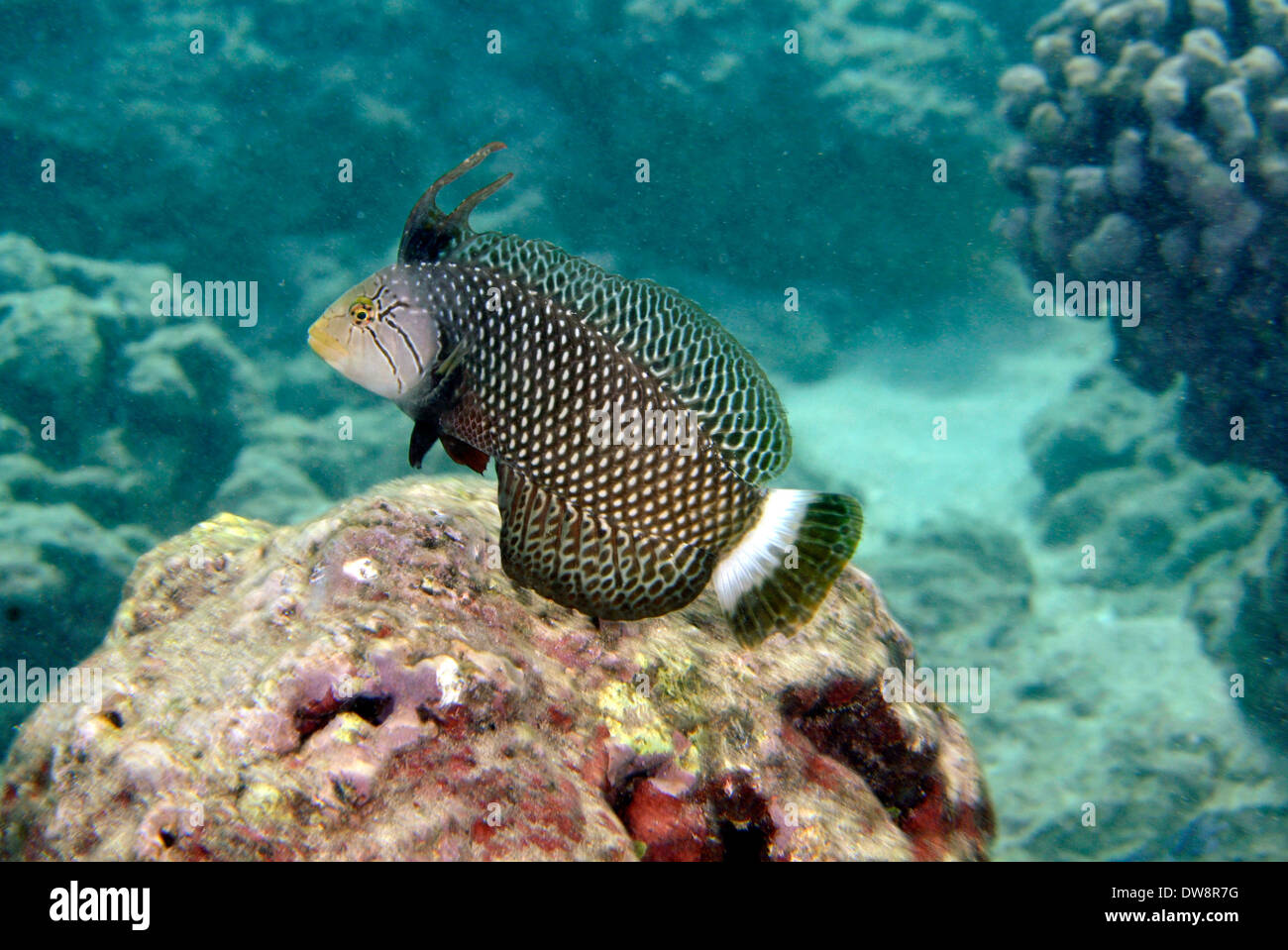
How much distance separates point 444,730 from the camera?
6.60ft

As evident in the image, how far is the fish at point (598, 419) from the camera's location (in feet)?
7.23

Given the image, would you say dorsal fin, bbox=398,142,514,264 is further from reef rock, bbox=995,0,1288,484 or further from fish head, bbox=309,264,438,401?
reef rock, bbox=995,0,1288,484

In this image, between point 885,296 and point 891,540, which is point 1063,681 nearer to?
point 891,540

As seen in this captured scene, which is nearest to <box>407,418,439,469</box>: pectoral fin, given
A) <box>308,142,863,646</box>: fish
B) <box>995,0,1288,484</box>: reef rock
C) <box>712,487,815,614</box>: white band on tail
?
<box>308,142,863,646</box>: fish

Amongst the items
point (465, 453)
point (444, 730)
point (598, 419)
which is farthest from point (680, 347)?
point (444, 730)

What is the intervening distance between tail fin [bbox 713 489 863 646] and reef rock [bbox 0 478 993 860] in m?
0.48

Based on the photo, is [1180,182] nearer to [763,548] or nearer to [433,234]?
[763,548]

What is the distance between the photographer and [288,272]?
10844mm

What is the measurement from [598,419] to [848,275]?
11807mm

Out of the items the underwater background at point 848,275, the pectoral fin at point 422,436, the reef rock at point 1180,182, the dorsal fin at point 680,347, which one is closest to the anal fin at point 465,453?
the pectoral fin at point 422,436

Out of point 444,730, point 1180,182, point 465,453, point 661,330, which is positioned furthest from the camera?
point 1180,182

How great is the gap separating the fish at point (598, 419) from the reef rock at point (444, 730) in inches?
14.3

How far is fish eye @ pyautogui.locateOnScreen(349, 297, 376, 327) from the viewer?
88.4 inches

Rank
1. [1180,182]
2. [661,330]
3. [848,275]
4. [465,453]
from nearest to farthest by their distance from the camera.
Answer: [661,330], [465,453], [1180,182], [848,275]
